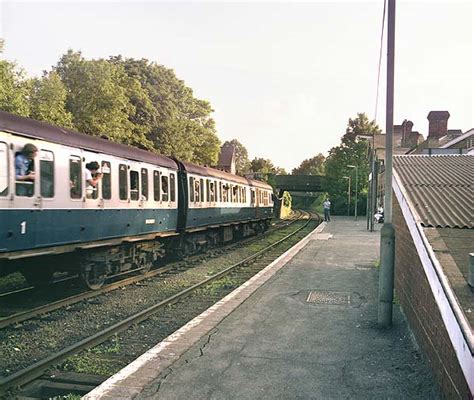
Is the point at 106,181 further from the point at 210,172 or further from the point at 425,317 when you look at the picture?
the point at 210,172

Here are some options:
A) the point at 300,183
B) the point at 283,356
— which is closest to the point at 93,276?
the point at 283,356

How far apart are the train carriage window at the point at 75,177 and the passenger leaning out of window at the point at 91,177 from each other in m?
0.20

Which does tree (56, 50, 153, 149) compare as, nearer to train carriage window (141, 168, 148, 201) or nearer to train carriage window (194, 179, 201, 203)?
train carriage window (194, 179, 201, 203)

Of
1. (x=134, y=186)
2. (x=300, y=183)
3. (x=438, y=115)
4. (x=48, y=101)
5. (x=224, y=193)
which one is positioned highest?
(x=438, y=115)

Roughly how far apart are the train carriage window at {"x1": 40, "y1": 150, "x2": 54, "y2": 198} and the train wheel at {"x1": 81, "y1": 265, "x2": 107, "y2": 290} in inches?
82.6

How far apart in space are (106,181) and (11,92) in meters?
11.8

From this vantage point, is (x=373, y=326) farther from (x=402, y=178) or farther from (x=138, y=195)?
(x=138, y=195)

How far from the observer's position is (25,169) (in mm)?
7457

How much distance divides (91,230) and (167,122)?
2818 cm

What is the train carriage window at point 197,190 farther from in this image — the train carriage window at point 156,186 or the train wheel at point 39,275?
the train wheel at point 39,275

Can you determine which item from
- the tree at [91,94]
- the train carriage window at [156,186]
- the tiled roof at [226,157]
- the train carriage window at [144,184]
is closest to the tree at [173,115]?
the tree at [91,94]

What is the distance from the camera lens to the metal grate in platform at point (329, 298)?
8.12 m

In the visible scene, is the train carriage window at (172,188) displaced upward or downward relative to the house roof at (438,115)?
downward

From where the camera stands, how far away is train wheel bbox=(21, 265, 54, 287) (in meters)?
8.71
